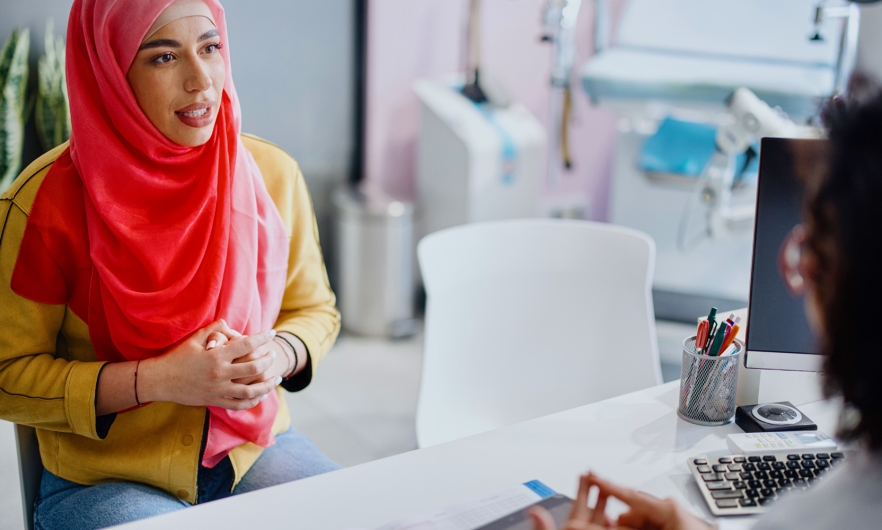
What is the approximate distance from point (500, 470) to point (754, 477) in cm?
30

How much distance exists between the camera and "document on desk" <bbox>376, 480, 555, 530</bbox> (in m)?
0.87

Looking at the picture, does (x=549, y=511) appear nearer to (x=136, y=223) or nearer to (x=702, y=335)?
(x=702, y=335)

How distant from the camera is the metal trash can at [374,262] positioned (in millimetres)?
2982

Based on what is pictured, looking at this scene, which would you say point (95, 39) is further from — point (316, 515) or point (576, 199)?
point (576, 199)

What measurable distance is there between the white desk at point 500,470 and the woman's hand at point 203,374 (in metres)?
0.24

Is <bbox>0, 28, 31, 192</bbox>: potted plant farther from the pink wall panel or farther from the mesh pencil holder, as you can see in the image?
the mesh pencil holder

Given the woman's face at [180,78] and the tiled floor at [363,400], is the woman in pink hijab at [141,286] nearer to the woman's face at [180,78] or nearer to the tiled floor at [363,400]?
the woman's face at [180,78]

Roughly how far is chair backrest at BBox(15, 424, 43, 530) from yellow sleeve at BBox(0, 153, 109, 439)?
0.23 ft

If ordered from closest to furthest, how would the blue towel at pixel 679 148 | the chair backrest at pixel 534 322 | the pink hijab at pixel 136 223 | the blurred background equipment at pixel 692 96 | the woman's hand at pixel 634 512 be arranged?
the woman's hand at pixel 634 512, the pink hijab at pixel 136 223, the chair backrest at pixel 534 322, the blurred background equipment at pixel 692 96, the blue towel at pixel 679 148

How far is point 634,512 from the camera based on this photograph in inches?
31.8

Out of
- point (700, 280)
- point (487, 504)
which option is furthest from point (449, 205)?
point (487, 504)

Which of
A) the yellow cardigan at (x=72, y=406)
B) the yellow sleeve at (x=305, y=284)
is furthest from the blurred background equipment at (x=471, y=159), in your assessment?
the yellow cardigan at (x=72, y=406)

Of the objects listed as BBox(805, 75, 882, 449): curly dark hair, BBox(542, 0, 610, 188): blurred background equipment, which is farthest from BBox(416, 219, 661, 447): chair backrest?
BBox(542, 0, 610, 188): blurred background equipment

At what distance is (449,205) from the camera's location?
305cm
